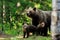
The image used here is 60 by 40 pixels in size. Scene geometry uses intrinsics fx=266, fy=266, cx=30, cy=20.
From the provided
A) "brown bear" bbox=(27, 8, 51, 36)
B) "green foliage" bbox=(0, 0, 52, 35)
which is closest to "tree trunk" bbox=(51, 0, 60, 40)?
"brown bear" bbox=(27, 8, 51, 36)

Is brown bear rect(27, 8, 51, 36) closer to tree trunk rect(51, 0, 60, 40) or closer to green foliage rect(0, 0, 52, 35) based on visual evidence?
green foliage rect(0, 0, 52, 35)

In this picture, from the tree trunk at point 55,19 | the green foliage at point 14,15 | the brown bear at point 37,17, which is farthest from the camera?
the green foliage at point 14,15

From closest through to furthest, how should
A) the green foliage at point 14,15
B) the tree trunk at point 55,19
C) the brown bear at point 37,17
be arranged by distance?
the tree trunk at point 55,19 → the brown bear at point 37,17 → the green foliage at point 14,15

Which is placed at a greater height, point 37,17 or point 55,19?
point 55,19

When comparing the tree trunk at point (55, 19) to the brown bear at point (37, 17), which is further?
the brown bear at point (37, 17)

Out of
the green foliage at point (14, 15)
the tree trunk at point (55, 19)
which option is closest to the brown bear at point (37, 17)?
the green foliage at point (14, 15)

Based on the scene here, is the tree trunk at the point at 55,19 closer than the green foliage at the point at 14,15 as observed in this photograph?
Yes

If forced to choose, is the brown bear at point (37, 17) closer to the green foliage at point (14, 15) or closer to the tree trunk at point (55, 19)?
the green foliage at point (14, 15)

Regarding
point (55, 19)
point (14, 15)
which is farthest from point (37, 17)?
point (55, 19)

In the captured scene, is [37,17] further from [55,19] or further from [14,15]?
[55,19]

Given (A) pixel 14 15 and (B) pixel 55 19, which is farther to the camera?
(A) pixel 14 15

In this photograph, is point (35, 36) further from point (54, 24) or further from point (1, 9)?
point (1, 9)

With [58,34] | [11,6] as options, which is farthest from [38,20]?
[58,34]

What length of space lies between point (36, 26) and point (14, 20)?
1.88 m
